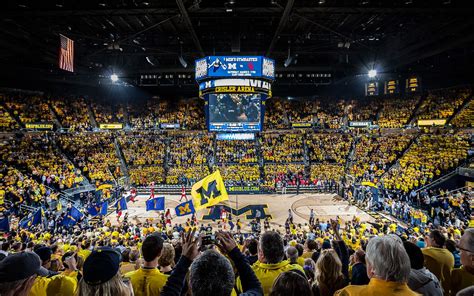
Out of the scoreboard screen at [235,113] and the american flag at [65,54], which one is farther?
the scoreboard screen at [235,113]

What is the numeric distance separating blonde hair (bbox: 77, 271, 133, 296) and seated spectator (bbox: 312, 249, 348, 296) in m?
2.14

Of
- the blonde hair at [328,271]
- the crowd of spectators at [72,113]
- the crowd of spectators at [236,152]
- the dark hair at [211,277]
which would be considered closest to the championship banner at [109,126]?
the crowd of spectators at [72,113]

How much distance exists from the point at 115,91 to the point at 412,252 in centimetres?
4436

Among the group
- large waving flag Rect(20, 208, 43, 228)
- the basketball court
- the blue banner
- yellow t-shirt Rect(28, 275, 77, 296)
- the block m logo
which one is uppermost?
the blue banner

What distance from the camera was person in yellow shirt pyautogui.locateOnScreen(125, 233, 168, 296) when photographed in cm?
330

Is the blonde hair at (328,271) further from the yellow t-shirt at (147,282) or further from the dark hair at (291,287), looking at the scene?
the yellow t-shirt at (147,282)

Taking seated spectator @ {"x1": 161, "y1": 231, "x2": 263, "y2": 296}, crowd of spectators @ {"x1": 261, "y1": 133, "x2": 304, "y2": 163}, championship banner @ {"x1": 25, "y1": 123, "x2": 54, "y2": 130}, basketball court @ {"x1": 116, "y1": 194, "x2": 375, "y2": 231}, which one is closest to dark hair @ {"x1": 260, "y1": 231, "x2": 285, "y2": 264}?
seated spectator @ {"x1": 161, "y1": 231, "x2": 263, "y2": 296}

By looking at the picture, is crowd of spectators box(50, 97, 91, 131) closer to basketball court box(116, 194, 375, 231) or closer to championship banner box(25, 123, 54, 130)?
championship banner box(25, 123, 54, 130)

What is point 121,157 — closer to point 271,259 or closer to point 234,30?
point 234,30

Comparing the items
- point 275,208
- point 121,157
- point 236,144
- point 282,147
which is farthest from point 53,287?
point 282,147

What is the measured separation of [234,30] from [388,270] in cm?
2184

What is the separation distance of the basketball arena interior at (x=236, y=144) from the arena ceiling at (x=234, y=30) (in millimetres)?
162

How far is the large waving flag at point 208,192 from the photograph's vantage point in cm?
1220

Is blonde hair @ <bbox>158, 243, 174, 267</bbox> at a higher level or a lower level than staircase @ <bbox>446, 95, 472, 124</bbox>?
lower
